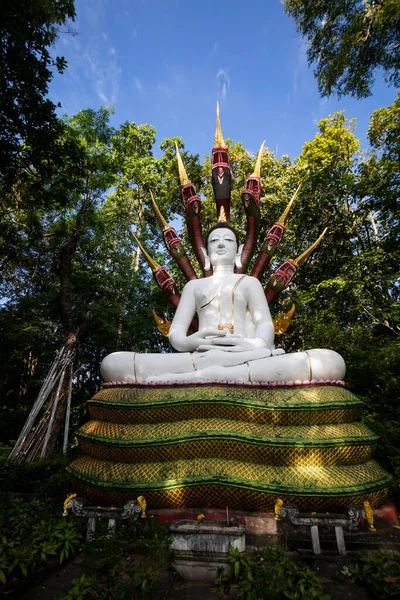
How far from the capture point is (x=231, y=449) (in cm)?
378

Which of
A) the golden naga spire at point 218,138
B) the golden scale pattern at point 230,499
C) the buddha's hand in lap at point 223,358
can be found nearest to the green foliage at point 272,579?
the golden scale pattern at point 230,499

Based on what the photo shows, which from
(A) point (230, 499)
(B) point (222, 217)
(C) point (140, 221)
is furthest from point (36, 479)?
(C) point (140, 221)

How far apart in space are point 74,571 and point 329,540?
89.5 inches

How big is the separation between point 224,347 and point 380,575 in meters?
3.02

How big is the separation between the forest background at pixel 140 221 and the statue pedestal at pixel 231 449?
2042 mm

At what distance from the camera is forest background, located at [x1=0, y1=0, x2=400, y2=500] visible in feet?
21.1

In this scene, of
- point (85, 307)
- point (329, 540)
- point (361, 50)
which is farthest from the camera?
point (85, 307)

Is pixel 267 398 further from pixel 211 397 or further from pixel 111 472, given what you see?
pixel 111 472

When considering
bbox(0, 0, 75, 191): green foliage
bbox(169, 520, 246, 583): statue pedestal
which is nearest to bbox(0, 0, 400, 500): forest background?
bbox(0, 0, 75, 191): green foliage

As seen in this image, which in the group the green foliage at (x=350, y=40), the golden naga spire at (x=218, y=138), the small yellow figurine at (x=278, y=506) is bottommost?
the small yellow figurine at (x=278, y=506)

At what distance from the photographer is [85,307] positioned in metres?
11.8

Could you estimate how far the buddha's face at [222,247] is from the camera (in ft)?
21.4

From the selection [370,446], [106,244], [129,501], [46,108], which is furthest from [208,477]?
[106,244]

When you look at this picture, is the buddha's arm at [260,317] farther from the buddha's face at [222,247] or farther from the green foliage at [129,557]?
the green foliage at [129,557]
